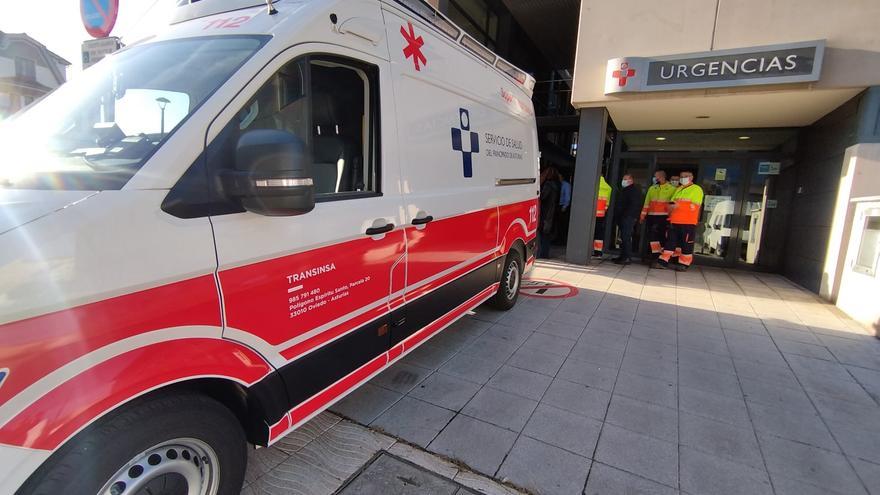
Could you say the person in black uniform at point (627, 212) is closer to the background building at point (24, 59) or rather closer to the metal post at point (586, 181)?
the metal post at point (586, 181)

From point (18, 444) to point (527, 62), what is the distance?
47.1ft

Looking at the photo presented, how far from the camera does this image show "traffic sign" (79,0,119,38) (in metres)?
3.62

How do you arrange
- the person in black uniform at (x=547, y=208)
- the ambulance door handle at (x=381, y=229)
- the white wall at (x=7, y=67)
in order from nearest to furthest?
the ambulance door handle at (x=381, y=229), the person in black uniform at (x=547, y=208), the white wall at (x=7, y=67)

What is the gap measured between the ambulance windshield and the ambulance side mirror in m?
0.31

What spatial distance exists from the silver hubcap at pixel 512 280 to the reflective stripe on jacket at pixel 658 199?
4.94m

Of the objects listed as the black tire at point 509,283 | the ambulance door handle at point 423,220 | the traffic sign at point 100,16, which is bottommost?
the black tire at point 509,283

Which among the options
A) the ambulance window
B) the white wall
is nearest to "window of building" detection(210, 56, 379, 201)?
the ambulance window

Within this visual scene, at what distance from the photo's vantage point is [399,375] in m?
3.35

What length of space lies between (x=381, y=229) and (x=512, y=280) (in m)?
2.98

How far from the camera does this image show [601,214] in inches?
342

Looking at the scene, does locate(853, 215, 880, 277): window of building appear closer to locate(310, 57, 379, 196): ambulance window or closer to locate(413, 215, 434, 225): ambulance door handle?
locate(413, 215, 434, 225): ambulance door handle

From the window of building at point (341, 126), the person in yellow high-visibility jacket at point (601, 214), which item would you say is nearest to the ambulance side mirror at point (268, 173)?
the window of building at point (341, 126)

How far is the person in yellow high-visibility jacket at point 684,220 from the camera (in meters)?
7.76

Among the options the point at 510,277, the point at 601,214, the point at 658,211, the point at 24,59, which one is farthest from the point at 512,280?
the point at 24,59
